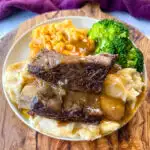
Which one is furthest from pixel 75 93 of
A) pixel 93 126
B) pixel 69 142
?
pixel 69 142

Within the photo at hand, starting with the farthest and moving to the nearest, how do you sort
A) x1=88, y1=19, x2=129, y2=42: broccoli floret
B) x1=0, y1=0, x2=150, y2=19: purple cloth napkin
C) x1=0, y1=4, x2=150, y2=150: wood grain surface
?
x1=0, y1=0, x2=150, y2=19: purple cloth napkin, x1=88, y1=19, x2=129, y2=42: broccoli floret, x1=0, y1=4, x2=150, y2=150: wood grain surface

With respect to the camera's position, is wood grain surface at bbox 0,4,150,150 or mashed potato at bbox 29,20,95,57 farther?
mashed potato at bbox 29,20,95,57

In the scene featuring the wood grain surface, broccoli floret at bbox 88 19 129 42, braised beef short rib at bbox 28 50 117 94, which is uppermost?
braised beef short rib at bbox 28 50 117 94

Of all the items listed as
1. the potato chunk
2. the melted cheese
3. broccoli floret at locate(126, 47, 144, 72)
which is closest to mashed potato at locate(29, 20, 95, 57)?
broccoli floret at locate(126, 47, 144, 72)

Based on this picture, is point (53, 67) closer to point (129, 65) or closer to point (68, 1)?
point (129, 65)

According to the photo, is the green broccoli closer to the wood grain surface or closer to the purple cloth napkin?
the wood grain surface

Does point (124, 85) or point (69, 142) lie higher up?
point (124, 85)

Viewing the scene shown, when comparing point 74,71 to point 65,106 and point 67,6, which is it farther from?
point 67,6
